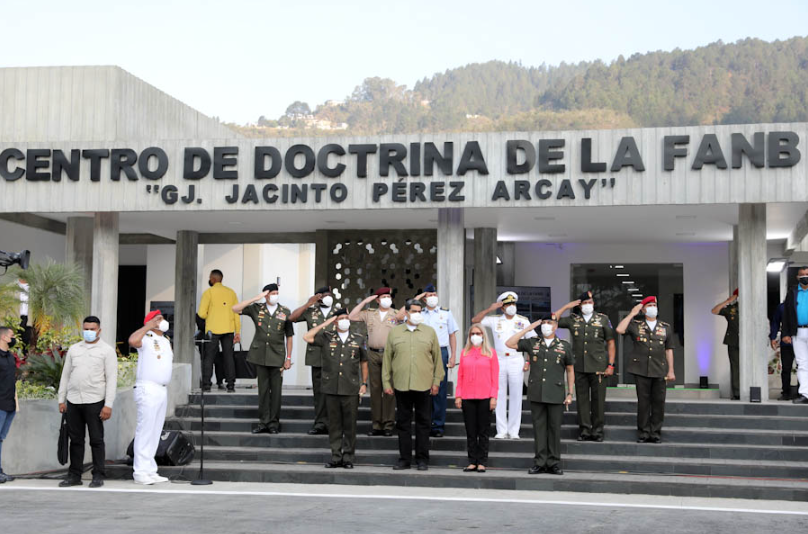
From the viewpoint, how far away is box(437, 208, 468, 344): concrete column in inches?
515

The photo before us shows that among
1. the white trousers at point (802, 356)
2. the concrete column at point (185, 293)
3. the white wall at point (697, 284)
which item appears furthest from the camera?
the white wall at point (697, 284)

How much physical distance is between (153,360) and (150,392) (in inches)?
13.3

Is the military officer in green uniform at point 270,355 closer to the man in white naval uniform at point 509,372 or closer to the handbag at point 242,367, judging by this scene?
the handbag at point 242,367

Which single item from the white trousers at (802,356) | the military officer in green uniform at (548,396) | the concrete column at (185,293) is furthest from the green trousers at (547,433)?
the concrete column at (185,293)

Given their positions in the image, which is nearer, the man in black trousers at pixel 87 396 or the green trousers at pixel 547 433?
the man in black trousers at pixel 87 396

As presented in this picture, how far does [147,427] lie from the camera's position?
34.1 feet

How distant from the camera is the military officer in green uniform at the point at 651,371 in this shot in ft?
36.4

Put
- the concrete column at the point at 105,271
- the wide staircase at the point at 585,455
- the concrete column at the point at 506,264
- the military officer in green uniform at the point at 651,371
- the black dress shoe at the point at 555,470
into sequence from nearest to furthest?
the wide staircase at the point at 585,455
the black dress shoe at the point at 555,470
the military officer in green uniform at the point at 651,371
the concrete column at the point at 105,271
the concrete column at the point at 506,264

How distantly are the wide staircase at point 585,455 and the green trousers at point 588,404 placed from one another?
21 centimetres

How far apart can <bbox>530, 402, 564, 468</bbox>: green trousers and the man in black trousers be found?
174 inches

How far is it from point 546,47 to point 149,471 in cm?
8403

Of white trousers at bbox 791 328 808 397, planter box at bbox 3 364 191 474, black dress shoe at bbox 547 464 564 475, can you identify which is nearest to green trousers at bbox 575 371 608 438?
black dress shoe at bbox 547 464 564 475

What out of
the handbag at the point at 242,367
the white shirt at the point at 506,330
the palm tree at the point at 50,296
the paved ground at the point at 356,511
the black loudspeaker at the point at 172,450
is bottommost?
the paved ground at the point at 356,511

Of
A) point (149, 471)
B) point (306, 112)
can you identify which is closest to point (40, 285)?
point (149, 471)
